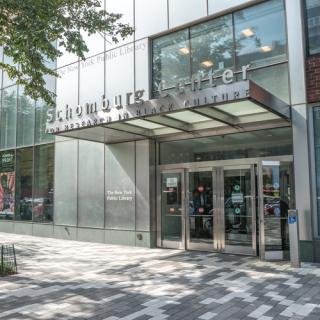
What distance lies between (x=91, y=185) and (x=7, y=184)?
6.12 meters

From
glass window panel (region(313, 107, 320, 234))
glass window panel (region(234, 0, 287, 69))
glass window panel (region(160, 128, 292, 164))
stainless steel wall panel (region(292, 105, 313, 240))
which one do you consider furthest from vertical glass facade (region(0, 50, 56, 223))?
glass window panel (region(313, 107, 320, 234))

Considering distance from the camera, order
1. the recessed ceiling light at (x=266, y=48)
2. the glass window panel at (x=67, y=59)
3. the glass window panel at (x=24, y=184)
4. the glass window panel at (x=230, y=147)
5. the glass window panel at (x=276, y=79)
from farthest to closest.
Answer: the glass window panel at (x=24, y=184)
the glass window panel at (x=67, y=59)
the recessed ceiling light at (x=266, y=48)
the glass window panel at (x=230, y=147)
the glass window panel at (x=276, y=79)

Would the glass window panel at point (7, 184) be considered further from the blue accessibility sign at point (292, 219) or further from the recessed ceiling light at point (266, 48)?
the blue accessibility sign at point (292, 219)

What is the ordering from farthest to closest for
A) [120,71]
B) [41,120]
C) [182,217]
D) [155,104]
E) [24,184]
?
[24,184]
[41,120]
[120,71]
[182,217]
[155,104]

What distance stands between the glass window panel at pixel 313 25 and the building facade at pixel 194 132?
0.9 inches

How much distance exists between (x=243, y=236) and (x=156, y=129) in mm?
3738

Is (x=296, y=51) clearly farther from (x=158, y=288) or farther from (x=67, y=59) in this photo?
(x=67, y=59)

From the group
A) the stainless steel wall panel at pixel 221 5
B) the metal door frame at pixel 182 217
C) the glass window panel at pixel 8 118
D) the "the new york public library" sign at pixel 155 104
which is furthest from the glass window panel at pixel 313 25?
the glass window panel at pixel 8 118

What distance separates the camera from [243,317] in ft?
18.6

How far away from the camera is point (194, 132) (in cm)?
1151

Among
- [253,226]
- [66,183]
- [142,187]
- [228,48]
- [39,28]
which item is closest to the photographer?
[39,28]

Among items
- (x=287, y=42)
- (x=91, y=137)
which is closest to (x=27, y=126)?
(x=91, y=137)

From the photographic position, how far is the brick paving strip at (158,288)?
19.4 ft

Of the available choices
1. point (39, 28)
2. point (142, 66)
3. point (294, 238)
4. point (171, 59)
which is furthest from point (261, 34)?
point (39, 28)
